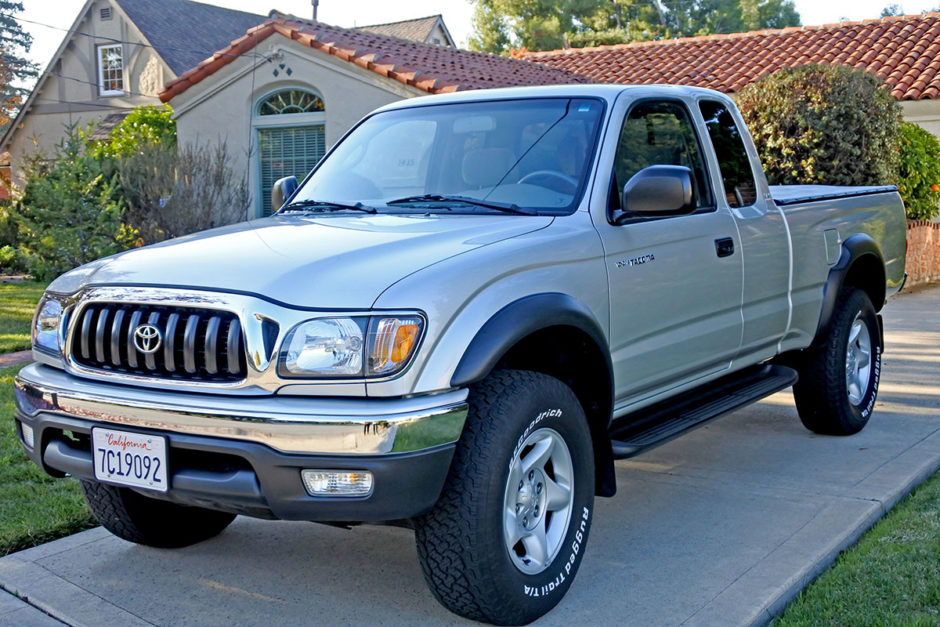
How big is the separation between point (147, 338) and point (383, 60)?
14.4 metres

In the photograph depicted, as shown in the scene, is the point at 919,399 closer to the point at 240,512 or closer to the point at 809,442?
the point at 809,442

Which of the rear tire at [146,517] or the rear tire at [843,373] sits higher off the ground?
the rear tire at [843,373]

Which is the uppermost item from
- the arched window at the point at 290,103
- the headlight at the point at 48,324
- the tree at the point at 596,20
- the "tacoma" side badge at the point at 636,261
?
the tree at the point at 596,20

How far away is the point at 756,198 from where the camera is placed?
18.6 feet

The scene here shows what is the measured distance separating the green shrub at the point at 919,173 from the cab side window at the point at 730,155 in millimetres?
10202

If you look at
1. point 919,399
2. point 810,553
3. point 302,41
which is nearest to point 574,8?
point 302,41

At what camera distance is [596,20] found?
51281 millimetres

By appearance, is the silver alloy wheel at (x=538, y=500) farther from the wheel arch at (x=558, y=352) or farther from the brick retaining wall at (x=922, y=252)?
the brick retaining wall at (x=922, y=252)

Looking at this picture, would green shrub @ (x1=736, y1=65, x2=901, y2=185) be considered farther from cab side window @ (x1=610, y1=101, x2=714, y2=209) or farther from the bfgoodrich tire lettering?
the bfgoodrich tire lettering

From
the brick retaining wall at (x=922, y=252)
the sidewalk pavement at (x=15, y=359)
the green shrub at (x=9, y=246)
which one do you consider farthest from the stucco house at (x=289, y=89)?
Answer: the sidewalk pavement at (x=15, y=359)

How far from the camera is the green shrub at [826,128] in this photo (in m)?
13.5

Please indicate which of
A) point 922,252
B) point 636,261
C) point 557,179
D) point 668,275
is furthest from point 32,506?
point 922,252

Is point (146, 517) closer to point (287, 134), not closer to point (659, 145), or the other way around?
point (659, 145)

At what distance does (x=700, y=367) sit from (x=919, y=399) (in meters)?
3.31
